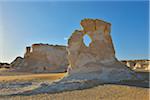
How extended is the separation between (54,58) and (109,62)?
2370cm

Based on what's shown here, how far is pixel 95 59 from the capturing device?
61.2 ft

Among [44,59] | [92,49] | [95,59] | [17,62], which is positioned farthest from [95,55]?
[17,62]

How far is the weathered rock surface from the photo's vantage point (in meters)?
17.3

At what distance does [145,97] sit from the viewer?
10.4 metres

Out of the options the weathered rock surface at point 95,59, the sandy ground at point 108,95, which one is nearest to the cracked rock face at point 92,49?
the weathered rock surface at point 95,59

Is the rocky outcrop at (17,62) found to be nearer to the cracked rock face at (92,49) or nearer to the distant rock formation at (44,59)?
the distant rock formation at (44,59)

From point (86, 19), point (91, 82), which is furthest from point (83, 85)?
point (86, 19)

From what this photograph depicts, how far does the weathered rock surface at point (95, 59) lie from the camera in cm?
1734

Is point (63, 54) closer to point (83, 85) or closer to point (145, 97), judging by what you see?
point (83, 85)

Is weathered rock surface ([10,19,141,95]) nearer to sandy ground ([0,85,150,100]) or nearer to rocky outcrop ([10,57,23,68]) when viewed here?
sandy ground ([0,85,150,100])

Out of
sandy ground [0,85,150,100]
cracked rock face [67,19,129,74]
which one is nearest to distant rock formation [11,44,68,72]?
cracked rock face [67,19,129,74]

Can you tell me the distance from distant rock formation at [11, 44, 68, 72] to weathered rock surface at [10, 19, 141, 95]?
2035 cm

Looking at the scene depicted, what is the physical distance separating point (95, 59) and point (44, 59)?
2347 cm

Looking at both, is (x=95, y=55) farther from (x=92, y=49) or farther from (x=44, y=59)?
(x=44, y=59)
